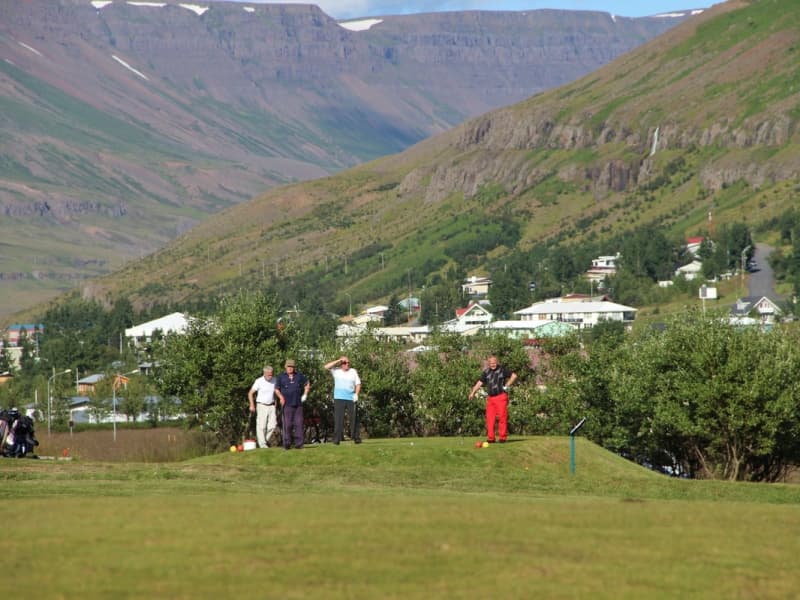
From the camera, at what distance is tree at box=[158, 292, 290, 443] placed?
6488 centimetres

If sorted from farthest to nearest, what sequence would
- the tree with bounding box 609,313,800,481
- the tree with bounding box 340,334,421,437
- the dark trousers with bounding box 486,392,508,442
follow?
1. the tree with bounding box 340,334,421,437
2. the tree with bounding box 609,313,800,481
3. the dark trousers with bounding box 486,392,508,442

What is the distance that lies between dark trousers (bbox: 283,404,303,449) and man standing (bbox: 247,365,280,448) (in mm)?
835

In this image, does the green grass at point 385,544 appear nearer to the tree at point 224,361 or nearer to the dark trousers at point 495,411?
the dark trousers at point 495,411

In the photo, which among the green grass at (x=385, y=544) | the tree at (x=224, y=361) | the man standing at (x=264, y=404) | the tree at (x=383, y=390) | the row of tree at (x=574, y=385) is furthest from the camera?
the tree at (x=383, y=390)

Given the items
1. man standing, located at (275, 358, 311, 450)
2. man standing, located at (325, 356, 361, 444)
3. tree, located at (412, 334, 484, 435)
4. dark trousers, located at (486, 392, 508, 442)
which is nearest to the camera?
man standing, located at (275, 358, 311, 450)

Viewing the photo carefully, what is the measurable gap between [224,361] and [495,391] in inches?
1056

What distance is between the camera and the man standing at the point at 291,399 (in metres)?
40.6

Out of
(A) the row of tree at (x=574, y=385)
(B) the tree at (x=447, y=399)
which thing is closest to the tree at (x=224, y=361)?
(A) the row of tree at (x=574, y=385)

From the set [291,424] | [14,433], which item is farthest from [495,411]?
[14,433]

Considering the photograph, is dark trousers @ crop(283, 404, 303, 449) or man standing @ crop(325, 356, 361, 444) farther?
man standing @ crop(325, 356, 361, 444)

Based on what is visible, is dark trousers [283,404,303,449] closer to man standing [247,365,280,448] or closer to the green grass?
man standing [247,365,280,448]

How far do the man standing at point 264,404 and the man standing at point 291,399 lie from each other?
58 cm

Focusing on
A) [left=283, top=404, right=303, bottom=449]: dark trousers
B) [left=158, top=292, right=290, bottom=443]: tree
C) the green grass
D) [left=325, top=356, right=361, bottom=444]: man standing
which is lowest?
the green grass

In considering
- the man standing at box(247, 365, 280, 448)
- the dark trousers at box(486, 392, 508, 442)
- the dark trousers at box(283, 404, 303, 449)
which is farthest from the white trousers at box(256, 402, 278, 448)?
the dark trousers at box(486, 392, 508, 442)
